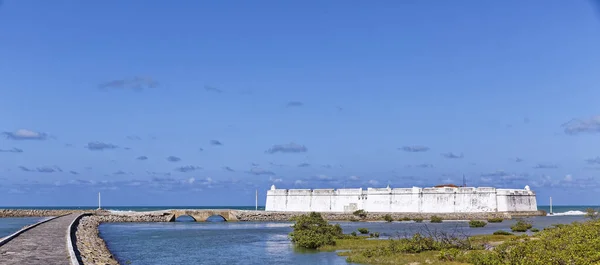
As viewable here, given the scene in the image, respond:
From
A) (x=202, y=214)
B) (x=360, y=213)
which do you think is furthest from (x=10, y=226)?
(x=360, y=213)

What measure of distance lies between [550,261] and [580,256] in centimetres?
93

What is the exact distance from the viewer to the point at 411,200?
265 ft

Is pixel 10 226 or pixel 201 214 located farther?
pixel 201 214

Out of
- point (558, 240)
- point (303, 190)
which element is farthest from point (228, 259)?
point (303, 190)

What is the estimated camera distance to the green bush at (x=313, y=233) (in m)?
36.1

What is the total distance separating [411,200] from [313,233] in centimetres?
4633

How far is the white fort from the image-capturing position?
77438 millimetres

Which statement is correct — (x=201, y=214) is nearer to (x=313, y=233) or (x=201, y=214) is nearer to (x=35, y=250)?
(x=313, y=233)

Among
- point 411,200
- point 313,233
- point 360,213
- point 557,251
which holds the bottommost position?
point 360,213

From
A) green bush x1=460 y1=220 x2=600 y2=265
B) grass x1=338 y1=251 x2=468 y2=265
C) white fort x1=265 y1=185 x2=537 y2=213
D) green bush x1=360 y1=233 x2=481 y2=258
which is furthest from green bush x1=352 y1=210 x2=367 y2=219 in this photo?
green bush x1=460 y1=220 x2=600 y2=265

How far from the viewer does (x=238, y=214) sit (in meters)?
80.9

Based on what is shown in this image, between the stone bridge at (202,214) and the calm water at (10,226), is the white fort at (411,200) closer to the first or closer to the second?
the stone bridge at (202,214)

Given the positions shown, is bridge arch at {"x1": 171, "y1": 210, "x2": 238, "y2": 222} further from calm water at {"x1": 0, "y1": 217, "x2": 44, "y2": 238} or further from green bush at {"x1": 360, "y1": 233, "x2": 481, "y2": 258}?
green bush at {"x1": 360, "y1": 233, "x2": 481, "y2": 258}

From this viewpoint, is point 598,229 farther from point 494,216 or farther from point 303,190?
point 303,190
